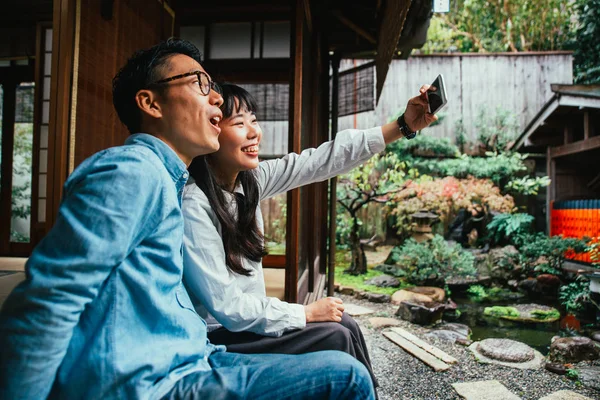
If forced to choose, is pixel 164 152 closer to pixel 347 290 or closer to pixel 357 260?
pixel 347 290

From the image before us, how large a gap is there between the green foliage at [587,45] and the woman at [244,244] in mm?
12943

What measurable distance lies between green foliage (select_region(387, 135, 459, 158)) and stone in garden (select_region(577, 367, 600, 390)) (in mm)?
7520

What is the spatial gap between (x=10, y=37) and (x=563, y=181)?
11171 mm

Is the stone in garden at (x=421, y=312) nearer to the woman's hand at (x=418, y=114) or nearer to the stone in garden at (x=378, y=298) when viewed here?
the stone in garden at (x=378, y=298)

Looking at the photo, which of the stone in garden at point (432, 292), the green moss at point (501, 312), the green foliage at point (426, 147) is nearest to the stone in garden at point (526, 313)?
the green moss at point (501, 312)

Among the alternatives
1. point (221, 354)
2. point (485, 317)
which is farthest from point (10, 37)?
point (485, 317)

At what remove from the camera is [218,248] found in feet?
4.78

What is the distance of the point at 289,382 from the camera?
1.04 m

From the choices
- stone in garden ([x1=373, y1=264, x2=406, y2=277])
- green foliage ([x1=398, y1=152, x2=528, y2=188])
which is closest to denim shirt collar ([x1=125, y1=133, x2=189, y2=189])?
stone in garden ([x1=373, y1=264, x2=406, y2=277])

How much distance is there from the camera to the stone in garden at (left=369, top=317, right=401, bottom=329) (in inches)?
201

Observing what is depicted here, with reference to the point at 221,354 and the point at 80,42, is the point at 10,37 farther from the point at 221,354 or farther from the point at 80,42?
the point at 221,354

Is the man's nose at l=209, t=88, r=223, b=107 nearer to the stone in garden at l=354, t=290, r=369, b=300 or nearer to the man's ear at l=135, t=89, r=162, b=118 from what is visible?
the man's ear at l=135, t=89, r=162, b=118

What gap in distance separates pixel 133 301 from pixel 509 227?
383 inches

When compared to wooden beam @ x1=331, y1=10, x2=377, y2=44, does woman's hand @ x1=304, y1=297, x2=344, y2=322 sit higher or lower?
lower
